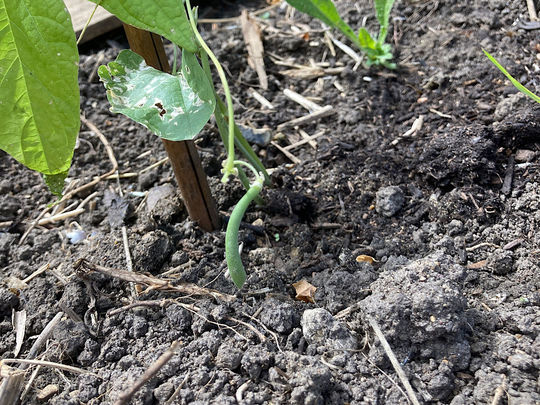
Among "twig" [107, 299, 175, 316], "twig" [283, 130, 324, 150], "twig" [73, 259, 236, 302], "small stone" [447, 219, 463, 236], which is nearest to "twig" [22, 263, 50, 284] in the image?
"twig" [73, 259, 236, 302]

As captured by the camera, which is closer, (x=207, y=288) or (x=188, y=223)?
(x=207, y=288)

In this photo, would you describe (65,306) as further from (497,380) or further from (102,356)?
(497,380)

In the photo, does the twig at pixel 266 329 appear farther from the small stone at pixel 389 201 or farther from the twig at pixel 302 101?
the twig at pixel 302 101

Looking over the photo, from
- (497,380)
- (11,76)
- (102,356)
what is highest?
(11,76)

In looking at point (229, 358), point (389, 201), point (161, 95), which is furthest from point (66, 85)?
point (389, 201)

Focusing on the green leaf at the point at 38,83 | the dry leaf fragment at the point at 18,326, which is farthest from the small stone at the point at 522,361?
the dry leaf fragment at the point at 18,326

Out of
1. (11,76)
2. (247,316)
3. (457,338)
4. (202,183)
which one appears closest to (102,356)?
(247,316)

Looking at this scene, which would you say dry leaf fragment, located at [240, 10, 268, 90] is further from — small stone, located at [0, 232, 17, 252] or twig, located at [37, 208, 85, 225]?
small stone, located at [0, 232, 17, 252]
